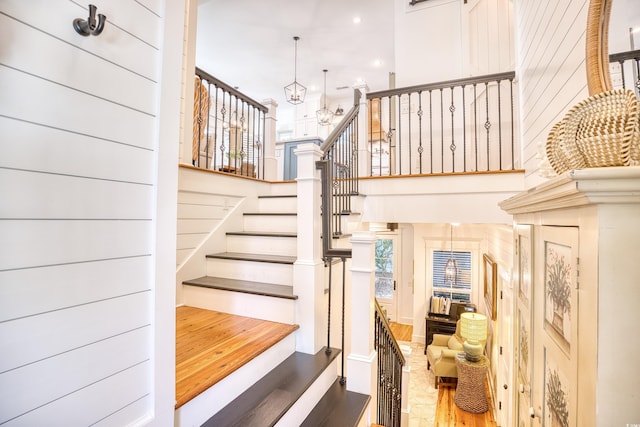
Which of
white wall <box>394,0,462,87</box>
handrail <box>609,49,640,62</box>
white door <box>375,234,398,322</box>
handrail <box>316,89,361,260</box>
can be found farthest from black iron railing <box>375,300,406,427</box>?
white door <box>375,234,398,322</box>

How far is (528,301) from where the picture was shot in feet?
3.99

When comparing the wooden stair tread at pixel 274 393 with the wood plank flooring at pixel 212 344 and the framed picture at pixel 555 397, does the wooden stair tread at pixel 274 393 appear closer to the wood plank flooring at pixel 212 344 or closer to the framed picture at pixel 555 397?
the wood plank flooring at pixel 212 344

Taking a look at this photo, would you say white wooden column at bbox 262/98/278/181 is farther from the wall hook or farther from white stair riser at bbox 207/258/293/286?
the wall hook

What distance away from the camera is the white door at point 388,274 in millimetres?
8141

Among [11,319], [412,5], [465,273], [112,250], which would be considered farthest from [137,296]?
[465,273]

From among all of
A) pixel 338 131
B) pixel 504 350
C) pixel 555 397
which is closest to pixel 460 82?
pixel 338 131

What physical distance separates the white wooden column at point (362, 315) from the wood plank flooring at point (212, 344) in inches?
16.1

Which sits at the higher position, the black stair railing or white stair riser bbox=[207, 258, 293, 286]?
the black stair railing

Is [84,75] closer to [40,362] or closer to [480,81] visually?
[40,362]

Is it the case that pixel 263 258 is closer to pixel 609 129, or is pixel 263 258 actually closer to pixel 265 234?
pixel 265 234

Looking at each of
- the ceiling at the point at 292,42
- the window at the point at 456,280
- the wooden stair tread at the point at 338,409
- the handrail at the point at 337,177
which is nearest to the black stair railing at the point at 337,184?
the handrail at the point at 337,177

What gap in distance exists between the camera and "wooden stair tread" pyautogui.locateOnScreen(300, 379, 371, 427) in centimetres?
156

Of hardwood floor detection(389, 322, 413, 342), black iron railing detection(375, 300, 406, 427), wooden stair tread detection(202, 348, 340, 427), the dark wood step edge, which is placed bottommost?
hardwood floor detection(389, 322, 413, 342)

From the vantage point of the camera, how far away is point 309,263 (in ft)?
6.49
